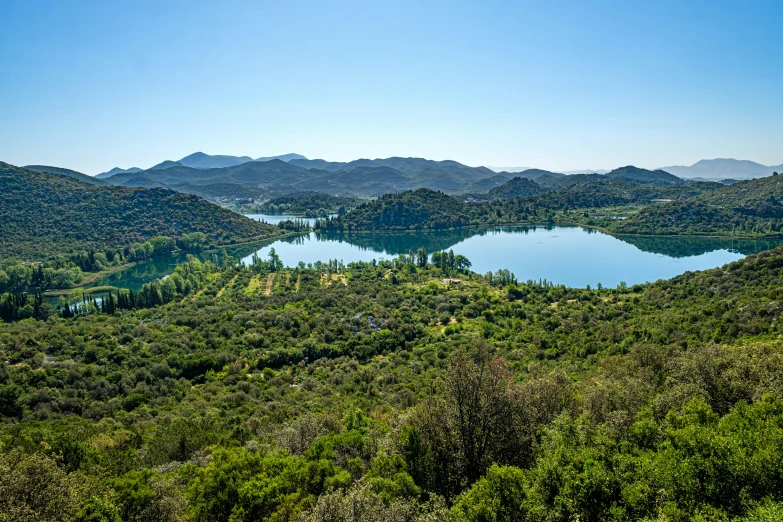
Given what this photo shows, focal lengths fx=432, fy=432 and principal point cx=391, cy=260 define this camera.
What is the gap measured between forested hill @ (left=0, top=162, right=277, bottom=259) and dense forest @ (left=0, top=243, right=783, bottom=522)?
76036 millimetres

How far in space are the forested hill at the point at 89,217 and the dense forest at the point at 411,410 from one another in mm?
76036

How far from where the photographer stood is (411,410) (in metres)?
19.3

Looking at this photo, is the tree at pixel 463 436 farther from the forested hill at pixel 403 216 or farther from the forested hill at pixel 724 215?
the forested hill at pixel 403 216

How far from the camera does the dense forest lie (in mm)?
11656

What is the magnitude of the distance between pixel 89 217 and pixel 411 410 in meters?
155

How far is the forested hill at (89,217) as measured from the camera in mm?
122375

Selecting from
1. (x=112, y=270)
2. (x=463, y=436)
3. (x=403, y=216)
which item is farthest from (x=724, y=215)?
(x=112, y=270)

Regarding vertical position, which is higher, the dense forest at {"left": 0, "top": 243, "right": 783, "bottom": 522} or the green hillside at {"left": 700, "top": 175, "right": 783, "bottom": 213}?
the green hillside at {"left": 700, "top": 175, "right": 783, "bottom": 213}

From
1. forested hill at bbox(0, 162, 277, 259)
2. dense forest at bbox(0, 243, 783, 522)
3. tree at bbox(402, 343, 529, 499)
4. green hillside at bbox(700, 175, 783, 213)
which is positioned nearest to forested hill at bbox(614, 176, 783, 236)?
green hillside at bbox(700, 175, 783, 213)

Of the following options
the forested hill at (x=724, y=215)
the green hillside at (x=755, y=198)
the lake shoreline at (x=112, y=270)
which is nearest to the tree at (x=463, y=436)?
the lake shoreline at (x=112, y=270)

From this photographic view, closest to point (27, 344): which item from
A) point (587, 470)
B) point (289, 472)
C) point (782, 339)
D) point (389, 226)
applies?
point (289, 472)

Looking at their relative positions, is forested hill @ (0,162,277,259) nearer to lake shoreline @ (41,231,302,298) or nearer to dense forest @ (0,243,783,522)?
lake shoreline @ (41,231,302,298)

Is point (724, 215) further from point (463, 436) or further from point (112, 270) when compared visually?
point (112, 270)

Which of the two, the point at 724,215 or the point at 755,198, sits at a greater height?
the point at 755,198
